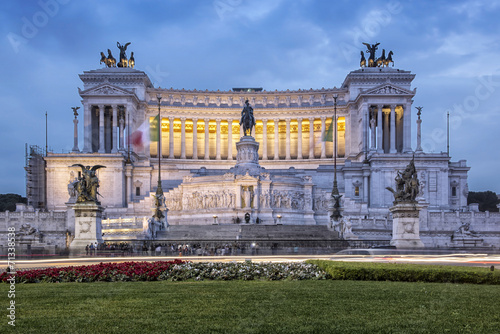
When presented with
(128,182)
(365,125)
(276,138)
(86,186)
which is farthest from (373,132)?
(86,186)

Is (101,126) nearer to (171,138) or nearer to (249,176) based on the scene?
(171,138)

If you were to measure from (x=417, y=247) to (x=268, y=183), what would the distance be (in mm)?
31325

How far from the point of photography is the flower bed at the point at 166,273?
20484 millimetres

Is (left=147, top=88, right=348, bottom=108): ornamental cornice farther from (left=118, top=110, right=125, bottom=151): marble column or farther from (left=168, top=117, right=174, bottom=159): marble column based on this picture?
(left=118, top=110, right=125, bottom=151): marble column

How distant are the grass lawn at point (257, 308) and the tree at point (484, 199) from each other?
109455 mm

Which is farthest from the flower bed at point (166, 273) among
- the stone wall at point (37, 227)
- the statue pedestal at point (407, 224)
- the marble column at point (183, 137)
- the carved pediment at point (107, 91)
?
the marble column at point (183, 137)

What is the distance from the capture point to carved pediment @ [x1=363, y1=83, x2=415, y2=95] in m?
94.3

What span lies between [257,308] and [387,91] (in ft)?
280

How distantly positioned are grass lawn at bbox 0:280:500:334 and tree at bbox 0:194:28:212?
96345 millimetres

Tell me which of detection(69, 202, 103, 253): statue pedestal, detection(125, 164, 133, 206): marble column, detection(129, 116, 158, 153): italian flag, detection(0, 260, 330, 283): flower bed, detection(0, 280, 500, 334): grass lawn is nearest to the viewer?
detection(0, 280, 500, 334): grass lawn

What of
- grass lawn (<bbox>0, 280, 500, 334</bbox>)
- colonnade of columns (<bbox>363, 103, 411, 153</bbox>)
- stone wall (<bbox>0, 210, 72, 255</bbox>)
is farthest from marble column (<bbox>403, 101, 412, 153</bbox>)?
grass lawn (<bbox>0, 280, 500, 334</bbox>)

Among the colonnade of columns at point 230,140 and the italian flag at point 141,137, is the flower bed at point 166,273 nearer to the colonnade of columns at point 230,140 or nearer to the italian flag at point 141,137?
the italian flag at point 141,137

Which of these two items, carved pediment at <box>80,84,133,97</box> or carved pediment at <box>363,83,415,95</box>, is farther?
carved pediment at <box>363,83,415,95</box>

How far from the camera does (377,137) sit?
9438 cm
